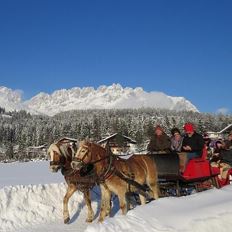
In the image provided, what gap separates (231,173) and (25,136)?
10078 centimetres

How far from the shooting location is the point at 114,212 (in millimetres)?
11883

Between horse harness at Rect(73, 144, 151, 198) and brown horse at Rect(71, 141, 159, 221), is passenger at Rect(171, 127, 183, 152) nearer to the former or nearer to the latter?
brown horse at Rect(71, 141, 159, 221)

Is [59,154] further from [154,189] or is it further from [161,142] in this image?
[161,142]

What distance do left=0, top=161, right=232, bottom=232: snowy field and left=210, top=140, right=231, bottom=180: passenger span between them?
2248 mm

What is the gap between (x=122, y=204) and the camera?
9555mm

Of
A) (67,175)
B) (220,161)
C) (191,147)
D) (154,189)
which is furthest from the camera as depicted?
(220,161)

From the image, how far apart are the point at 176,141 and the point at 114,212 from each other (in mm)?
2666

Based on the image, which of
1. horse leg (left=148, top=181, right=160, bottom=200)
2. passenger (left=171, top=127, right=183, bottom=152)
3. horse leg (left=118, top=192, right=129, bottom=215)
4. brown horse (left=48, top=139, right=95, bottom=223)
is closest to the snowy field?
brown horse (left=48, top=139, right=95, bottom=223)

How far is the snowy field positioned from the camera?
7199 millimetres

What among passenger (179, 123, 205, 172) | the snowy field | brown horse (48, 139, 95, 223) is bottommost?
the snowy field

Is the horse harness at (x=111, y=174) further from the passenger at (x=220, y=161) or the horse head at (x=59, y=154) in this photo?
the passenger at (x=220, y=161)

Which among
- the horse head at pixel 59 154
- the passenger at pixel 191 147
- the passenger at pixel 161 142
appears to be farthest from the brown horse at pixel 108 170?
the passenger at pixel 161 142

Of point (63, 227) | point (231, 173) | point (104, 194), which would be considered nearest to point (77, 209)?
point (63, 227)

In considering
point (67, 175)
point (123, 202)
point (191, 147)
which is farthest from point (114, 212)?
point (191, 147)
